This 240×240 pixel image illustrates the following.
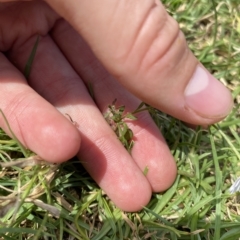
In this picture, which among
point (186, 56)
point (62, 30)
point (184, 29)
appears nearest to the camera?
point (186, 56)

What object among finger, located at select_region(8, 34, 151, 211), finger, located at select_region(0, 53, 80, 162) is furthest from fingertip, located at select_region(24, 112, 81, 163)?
finger, located at select_region(8, 34, 151, 211)

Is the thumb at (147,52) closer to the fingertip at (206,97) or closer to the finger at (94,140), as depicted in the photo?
the fingertip at (206,97)

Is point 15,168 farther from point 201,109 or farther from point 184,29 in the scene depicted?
point 184,29

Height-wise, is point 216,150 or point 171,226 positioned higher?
point 216,150

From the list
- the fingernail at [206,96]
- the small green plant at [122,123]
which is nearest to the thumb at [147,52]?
the fingernail at [206,96]

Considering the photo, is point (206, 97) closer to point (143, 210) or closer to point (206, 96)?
point (206, 96)

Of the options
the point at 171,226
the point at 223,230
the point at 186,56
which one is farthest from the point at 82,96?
the point at 223,230

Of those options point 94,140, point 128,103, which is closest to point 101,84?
point 128,103
